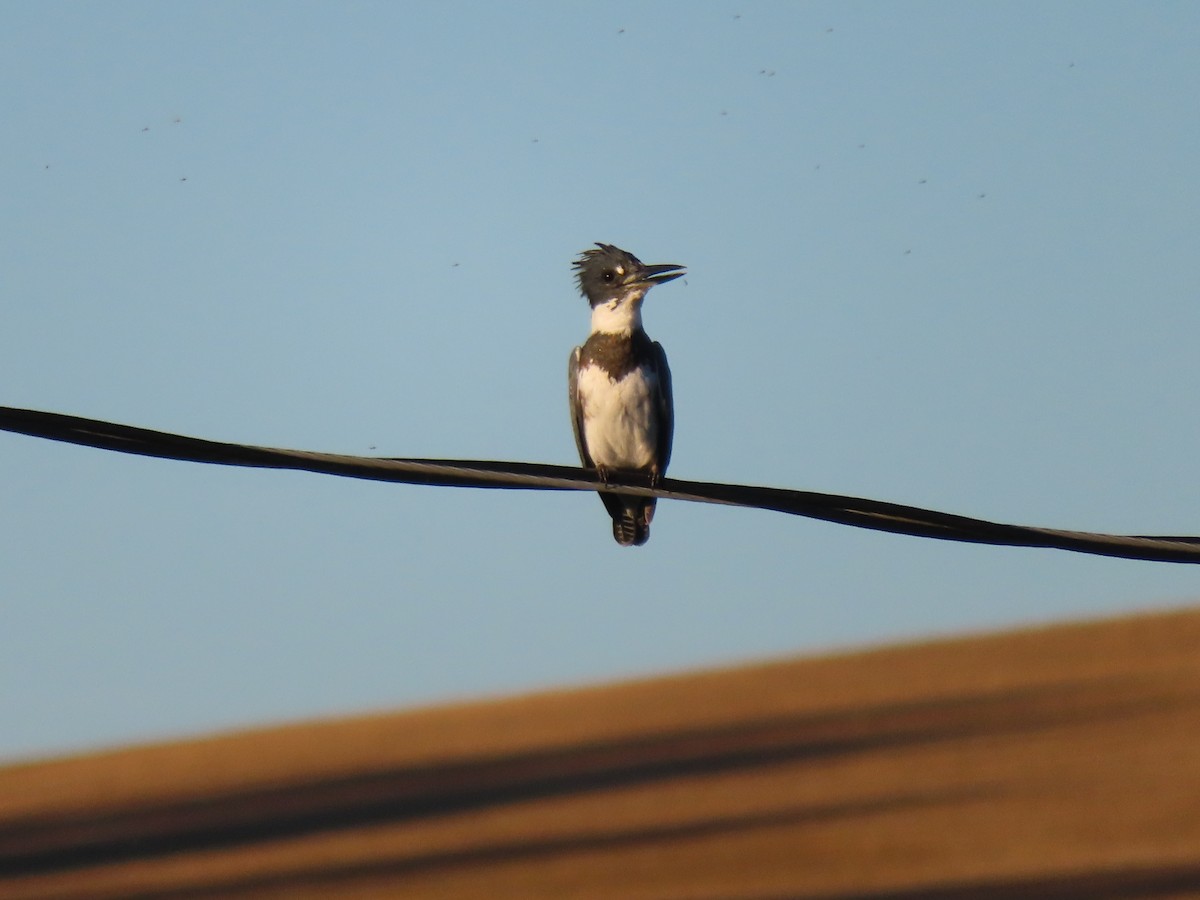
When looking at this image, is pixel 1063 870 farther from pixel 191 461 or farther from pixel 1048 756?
pixel 191 461

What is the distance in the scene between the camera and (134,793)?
51.7ft

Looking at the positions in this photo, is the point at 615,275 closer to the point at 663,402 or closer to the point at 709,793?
the point at 663,402

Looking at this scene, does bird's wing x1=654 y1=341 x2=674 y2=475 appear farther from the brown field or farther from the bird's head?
the brown field

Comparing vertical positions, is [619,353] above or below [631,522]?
above

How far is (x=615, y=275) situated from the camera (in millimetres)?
7109

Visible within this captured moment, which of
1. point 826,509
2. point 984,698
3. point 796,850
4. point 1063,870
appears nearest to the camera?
point 826,509

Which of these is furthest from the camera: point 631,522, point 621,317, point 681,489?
point 631,522

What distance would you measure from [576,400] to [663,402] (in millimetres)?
468

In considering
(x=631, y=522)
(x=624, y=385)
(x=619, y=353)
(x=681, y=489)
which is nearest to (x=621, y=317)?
(x=619, y=353)

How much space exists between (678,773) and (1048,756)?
3045mm

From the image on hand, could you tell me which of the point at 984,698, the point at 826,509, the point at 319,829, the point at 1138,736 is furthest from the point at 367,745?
the point at 826,509

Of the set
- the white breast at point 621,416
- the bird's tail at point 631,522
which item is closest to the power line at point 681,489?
the white breast at point 621,416

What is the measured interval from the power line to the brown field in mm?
6924

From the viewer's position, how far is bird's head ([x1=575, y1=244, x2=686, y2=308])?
688 cm
